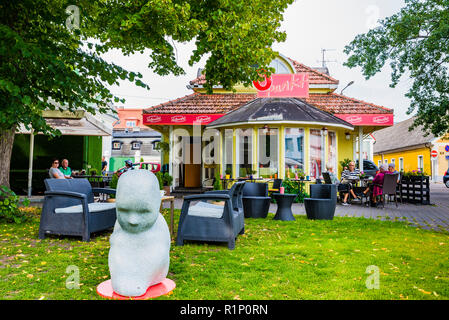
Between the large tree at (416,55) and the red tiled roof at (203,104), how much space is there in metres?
5.81

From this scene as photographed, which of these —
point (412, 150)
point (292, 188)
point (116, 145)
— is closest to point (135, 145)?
point (116, 145)

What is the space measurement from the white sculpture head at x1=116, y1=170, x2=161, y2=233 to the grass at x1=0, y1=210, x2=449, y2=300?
2.40ft

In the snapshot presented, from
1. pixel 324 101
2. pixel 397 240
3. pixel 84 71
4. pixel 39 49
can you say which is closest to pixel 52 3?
pixel 84 71

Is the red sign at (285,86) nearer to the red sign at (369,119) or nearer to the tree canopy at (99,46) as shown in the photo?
the red sign at (369,119)

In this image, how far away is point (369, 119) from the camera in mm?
12469

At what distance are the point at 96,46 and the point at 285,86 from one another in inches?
309

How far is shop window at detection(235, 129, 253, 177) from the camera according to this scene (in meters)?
11.8

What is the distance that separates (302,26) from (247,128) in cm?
412

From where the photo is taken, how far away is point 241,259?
13.9 ft

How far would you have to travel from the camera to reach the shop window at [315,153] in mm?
11758

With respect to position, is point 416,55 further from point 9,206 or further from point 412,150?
point 412,150

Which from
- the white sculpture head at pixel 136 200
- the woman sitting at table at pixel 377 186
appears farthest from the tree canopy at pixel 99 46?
the woman sitting at table at pixel 377 186

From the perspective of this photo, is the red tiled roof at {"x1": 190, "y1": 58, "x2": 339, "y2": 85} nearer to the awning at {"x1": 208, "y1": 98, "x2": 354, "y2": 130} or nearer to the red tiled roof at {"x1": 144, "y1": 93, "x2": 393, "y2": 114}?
the red tiled roof at {"x1": 144, "y1": 93, "x2": 393, "y2": 114}
